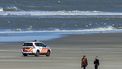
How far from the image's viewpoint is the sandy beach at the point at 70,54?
163ft

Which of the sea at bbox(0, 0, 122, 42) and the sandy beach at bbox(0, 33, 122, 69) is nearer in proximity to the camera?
the sandy beach at bbox(0, 33, 122, 69)

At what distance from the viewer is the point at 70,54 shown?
190ft

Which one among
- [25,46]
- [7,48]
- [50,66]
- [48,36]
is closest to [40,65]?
[50,66]

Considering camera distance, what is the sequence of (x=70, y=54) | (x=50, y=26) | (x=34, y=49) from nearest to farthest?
1. (x=34, y=49)
2. (x=70, y=54)
3. (x=50, y=26)

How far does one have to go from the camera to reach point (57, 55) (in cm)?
5753

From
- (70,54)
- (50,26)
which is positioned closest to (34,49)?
(70,54)

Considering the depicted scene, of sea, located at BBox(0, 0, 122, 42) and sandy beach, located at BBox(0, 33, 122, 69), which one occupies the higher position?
sandy beach, located at BBox(0, 33, 122, 69)

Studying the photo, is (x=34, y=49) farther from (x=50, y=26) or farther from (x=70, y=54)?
(x=50, y=26)

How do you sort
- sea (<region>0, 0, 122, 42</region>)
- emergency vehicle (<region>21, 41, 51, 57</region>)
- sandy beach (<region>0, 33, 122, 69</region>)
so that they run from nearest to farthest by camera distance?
sandy beach (<region>0, 33, 122, 69</region>) → emergency vehicle (<region>21, 41, 51, 57</region>) → sea (<region>0, 0, 122, 42</region>)

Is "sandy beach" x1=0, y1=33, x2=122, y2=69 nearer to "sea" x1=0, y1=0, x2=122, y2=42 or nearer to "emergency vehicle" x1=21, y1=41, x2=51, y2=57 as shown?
"emergency vehicle" x1=21, y1=41, x2=51, y2=57

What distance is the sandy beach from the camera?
163 ft

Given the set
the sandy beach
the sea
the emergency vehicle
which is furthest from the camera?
the sea

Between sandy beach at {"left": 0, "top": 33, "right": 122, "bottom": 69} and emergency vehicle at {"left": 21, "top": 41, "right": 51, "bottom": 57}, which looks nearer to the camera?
sandy beach at {"left": 0, "top": 33, "right": 122, "bottom": 69}

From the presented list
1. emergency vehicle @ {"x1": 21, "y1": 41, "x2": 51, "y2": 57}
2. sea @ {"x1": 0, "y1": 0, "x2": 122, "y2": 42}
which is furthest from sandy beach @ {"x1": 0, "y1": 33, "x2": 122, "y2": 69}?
sea @ {"x1": 0, "y1": 0, "x2": 122, "y2": 42}
